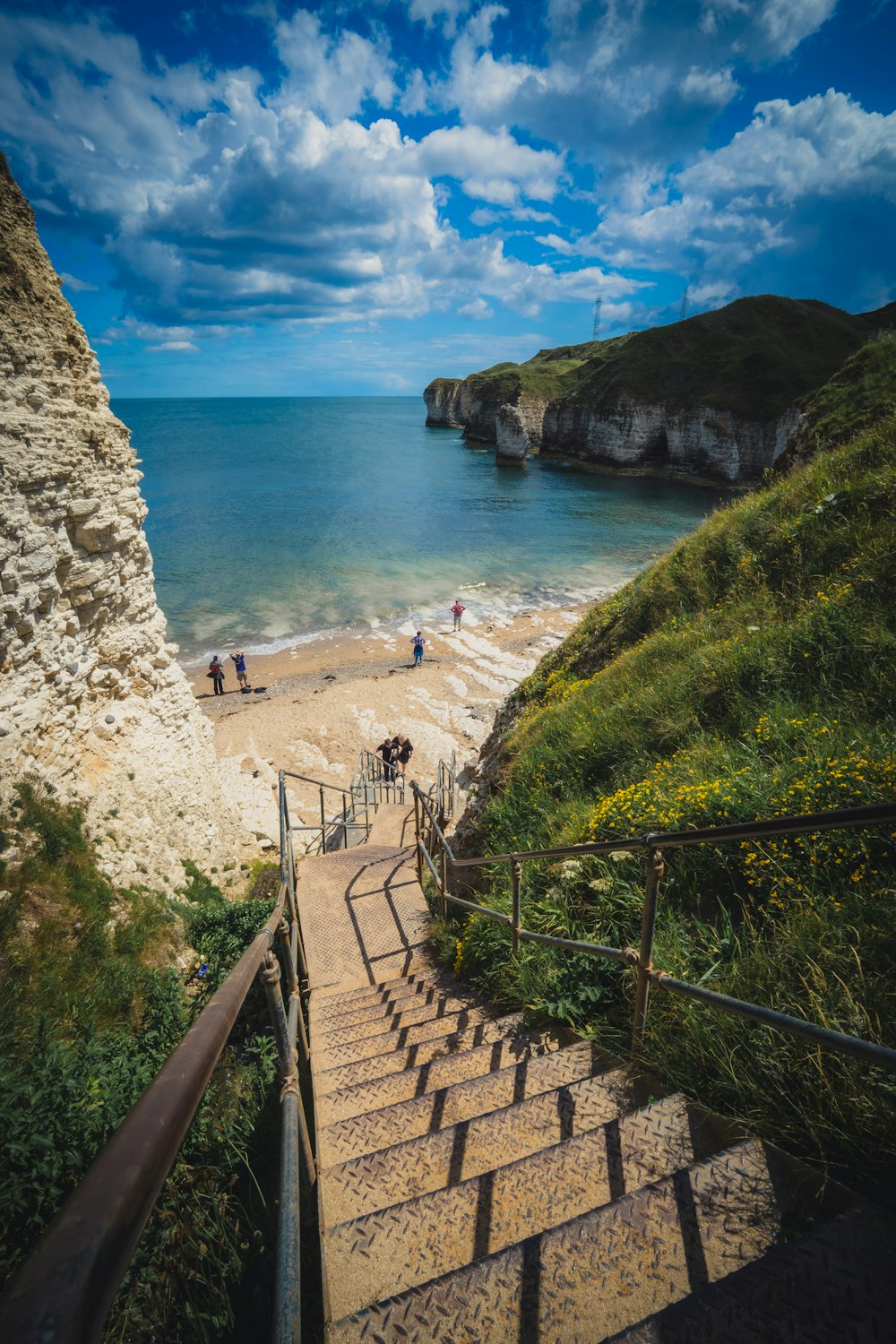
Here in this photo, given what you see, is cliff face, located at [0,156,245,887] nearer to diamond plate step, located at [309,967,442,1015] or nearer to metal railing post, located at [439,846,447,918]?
diamond plate step, located at [309,967,442,1015]

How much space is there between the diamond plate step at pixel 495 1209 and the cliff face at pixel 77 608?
6868 mm

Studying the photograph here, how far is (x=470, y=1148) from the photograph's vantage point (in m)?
2.62

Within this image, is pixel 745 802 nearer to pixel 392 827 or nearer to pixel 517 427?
pixel 392 827

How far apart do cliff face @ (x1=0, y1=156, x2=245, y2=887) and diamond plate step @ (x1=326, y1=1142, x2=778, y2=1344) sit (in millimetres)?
7321

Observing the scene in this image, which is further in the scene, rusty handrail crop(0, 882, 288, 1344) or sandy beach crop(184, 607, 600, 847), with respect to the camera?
sandy beach crop(184, 607, 600, 847)

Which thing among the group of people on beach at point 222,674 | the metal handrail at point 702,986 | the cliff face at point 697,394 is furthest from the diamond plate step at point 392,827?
the cliff face at point 697,394

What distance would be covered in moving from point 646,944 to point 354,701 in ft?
64.3

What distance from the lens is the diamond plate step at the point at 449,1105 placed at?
2896mm

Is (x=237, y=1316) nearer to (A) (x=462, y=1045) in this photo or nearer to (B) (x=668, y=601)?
(A) (x=462, y=1045)

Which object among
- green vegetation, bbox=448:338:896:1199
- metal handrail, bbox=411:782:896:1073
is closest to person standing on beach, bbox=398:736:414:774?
green vegetation, bbox=448:338:896:1199

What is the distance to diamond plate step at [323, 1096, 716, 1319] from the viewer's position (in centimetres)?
212

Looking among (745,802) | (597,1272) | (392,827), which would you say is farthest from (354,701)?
(597,1272)

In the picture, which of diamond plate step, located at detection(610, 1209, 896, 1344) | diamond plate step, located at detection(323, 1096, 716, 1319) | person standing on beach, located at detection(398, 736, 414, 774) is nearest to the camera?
diamond plate step, located at detection(610, 1209, 896, 1344)

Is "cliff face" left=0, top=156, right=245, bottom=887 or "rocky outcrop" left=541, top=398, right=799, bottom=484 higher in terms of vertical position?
"rocky outcrop" left=541, top=398, right=799, bottom=484
